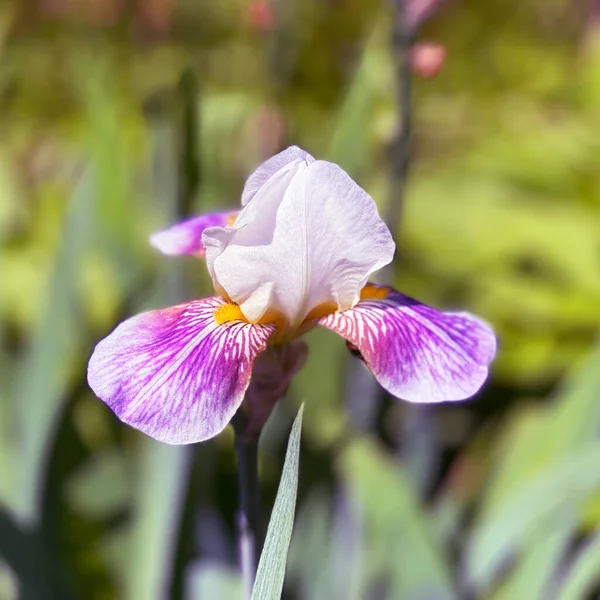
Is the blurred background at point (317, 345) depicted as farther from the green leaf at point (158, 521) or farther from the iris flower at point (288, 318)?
the iris flower at point (288, 318)

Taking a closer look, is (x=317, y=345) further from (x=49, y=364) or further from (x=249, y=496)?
(x=249, y=496)

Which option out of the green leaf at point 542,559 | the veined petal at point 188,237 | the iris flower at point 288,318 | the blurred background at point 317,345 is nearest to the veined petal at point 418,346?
the iris flower at point 288,318

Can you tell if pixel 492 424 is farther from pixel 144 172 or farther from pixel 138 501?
pixel 144 172

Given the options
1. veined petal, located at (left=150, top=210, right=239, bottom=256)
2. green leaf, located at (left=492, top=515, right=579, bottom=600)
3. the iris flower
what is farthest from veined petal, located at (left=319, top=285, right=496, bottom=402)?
green leaf, located at (left=492, top=515, right=579, bottom=600)

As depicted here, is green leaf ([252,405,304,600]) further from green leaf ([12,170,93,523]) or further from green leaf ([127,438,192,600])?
green leaf ([12,170,93,523])

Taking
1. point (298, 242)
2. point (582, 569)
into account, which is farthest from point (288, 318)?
point (582, 569)

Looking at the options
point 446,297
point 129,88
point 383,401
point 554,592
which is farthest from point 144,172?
point 554,592

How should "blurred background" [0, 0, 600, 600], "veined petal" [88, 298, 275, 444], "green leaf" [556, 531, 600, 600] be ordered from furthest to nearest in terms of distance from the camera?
"blurred background" [0, 0, 600, 600] < "green leaf" [556, 531, 600, 600] < "veined petal" [88, 298, 275, 444]
